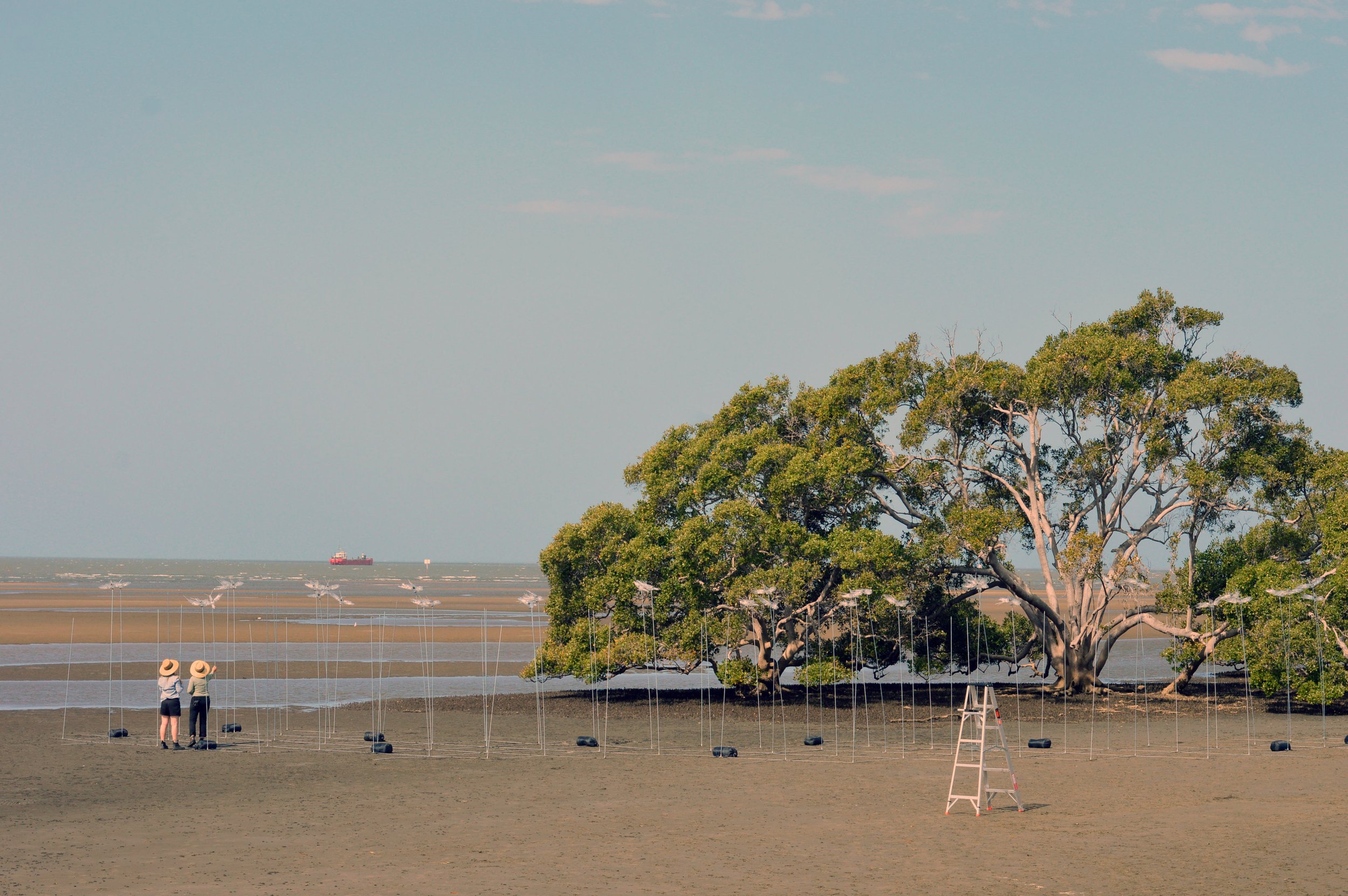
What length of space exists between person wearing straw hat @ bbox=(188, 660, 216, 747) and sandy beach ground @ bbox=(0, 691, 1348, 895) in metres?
0.61

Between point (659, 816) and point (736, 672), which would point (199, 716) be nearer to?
point (659, 816)

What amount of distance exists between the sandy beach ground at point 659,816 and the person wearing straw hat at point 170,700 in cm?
53

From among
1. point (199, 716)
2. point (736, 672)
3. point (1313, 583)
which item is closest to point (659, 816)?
point (199, 716)

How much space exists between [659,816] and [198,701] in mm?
10824

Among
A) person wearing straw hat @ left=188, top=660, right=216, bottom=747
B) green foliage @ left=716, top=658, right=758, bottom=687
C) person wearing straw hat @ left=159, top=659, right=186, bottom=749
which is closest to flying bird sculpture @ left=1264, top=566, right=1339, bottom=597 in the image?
green foliage @ left=716, top=658, right=758, bottom=687

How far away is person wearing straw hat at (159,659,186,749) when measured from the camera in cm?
2255

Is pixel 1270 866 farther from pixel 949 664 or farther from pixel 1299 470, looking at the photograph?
pixel 949 664

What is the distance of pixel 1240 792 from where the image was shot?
58.3ft

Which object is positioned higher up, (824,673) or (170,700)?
(170,700)

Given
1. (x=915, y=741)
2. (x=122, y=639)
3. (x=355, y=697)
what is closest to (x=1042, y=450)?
(x=915, y=741)

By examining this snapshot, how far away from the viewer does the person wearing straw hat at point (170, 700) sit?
2255 cm

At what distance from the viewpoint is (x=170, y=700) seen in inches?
891

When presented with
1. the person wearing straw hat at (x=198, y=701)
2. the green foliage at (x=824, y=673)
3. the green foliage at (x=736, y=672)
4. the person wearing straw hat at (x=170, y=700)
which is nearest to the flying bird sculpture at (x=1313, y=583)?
the green foliage at (x=824, y=673)

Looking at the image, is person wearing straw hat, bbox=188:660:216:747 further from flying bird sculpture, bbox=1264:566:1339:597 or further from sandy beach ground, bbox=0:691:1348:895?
flying bird sculpture, bbox=1264:566:1339:597
